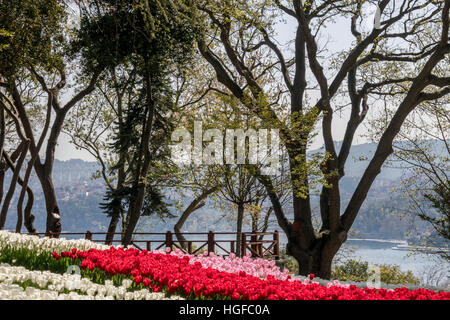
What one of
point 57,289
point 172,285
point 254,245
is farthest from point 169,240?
point 57,289

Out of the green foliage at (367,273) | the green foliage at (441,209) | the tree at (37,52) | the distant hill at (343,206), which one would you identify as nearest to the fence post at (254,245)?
the distant hill at (343,206)

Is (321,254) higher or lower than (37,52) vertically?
lower

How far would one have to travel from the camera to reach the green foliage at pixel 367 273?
16953mm

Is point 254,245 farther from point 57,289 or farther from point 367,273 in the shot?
point 57,289

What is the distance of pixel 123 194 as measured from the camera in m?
14.6

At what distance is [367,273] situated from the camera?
17312 millimetres

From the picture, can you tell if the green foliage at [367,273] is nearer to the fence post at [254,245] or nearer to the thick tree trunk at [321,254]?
the fence post at [254,245]

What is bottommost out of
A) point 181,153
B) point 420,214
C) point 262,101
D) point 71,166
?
point 420,214

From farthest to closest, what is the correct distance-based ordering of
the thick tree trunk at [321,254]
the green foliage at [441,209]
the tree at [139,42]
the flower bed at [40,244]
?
the green foliage at [441,209] → the thick tree trunk at [321,254] → the tree at [139,42] → the flower bed at [40,244]

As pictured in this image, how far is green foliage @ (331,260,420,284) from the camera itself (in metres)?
17.0

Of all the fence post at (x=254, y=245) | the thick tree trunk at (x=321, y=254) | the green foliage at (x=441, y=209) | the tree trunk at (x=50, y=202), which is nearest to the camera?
the thick tree trunk at (x=321, y=254)

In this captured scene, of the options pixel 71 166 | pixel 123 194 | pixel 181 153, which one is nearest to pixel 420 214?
pixel 181 153
